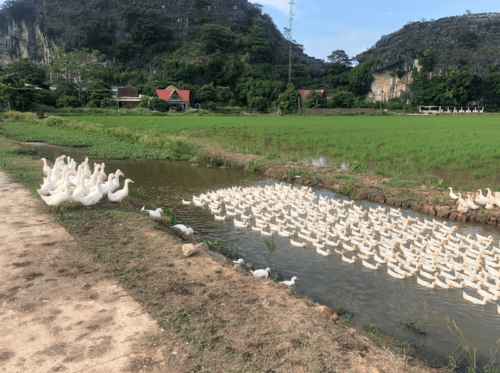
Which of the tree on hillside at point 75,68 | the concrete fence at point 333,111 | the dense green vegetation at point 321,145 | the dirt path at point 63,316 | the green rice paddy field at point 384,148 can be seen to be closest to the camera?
the dirt path at point 63,316

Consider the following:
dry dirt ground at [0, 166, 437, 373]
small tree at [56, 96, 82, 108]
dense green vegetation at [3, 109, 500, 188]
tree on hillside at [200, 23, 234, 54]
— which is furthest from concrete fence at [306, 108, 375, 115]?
dry dirt ground at [0, 166, 437, 373]

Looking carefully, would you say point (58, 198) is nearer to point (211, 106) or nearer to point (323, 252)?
point (323, 252)

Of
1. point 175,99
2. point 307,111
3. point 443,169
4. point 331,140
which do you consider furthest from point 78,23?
point 443,169

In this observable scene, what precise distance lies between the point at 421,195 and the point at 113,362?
35.0 ft

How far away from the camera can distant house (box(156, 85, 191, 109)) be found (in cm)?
6003

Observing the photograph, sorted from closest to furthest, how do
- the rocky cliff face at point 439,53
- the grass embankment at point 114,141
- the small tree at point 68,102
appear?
1. the grass embankment at point 114,141
2. the small tree at point 68,102
3. the rocky cliff face at point 439,53

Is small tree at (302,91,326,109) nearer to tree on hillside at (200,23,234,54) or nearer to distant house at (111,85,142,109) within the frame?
distant house at (111,85,142,109)

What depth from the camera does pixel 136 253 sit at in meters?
5.65

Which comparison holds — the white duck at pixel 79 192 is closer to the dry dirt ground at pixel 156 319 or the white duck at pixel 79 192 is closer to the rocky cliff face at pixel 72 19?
the dry dirt ground at pixel 156 319

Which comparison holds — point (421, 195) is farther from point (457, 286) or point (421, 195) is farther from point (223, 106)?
point (223, 106)

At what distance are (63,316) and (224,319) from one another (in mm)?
1931

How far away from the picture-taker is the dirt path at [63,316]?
10.6 ft

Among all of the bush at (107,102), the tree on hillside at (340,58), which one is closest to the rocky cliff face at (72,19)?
the tree on hillside at (340,58)

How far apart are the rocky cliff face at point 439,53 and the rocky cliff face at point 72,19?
23514 mm
